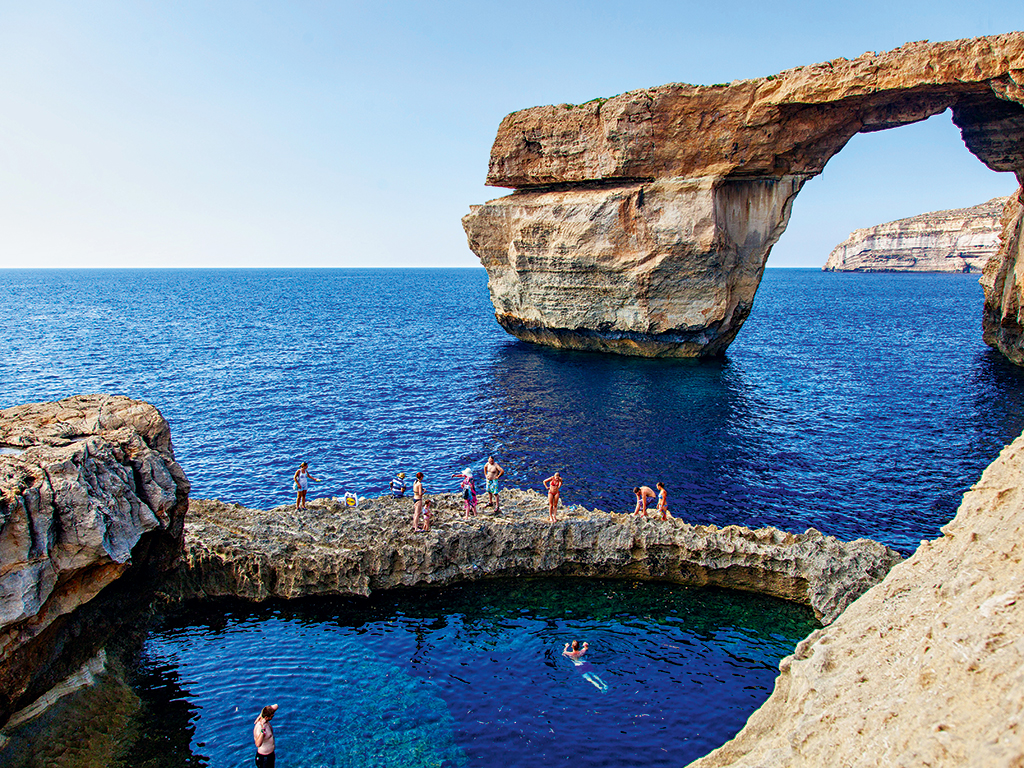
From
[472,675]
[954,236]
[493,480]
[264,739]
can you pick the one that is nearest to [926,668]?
[472,675]

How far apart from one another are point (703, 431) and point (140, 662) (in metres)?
26.6

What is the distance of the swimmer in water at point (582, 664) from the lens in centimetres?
1468

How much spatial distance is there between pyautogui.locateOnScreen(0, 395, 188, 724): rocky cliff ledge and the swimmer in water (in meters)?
8.95

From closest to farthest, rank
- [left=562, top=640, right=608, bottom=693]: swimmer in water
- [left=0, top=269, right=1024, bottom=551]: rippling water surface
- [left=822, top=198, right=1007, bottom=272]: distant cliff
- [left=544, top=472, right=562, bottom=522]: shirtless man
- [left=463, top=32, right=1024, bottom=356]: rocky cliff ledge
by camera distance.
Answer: [left=562, top=640, right=608, bottom=693]: swimmer in water
[left=544, top=472, right=562, bottom=522]: shirtless man
[left=0, top=269, right=1024, bottom=551]: rippling water surface
[left=463, top=32, right=1024, bottom=356]: rocky cliff ledge
[left=822, top=198, right=1007, bottom=272]: distant cliff

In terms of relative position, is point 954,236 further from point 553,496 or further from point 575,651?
point 575,651

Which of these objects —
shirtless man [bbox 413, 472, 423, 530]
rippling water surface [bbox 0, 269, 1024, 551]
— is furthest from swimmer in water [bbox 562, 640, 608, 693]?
rippling water surface [bbox 0, 269, 1024, 551]

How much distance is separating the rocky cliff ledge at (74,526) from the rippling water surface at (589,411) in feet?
42.7

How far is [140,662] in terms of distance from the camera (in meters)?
15.4

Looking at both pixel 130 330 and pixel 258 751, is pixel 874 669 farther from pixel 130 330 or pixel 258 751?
pixel 130 330

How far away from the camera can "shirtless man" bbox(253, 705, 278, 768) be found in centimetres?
1234

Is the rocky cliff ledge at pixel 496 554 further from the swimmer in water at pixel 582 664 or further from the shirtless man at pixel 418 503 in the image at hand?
the swimmer in water at pixel 582 664

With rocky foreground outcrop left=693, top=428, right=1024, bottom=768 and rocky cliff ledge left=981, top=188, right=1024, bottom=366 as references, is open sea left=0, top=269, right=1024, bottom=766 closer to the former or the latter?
rocky cliff ledge left=981, top=188, right=1024, bottom=366

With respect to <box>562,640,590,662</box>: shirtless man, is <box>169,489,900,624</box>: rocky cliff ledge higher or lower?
higher

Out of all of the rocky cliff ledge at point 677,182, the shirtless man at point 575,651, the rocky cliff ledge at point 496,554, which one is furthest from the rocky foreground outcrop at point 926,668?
the rocky cliff ledge at point 677,182
